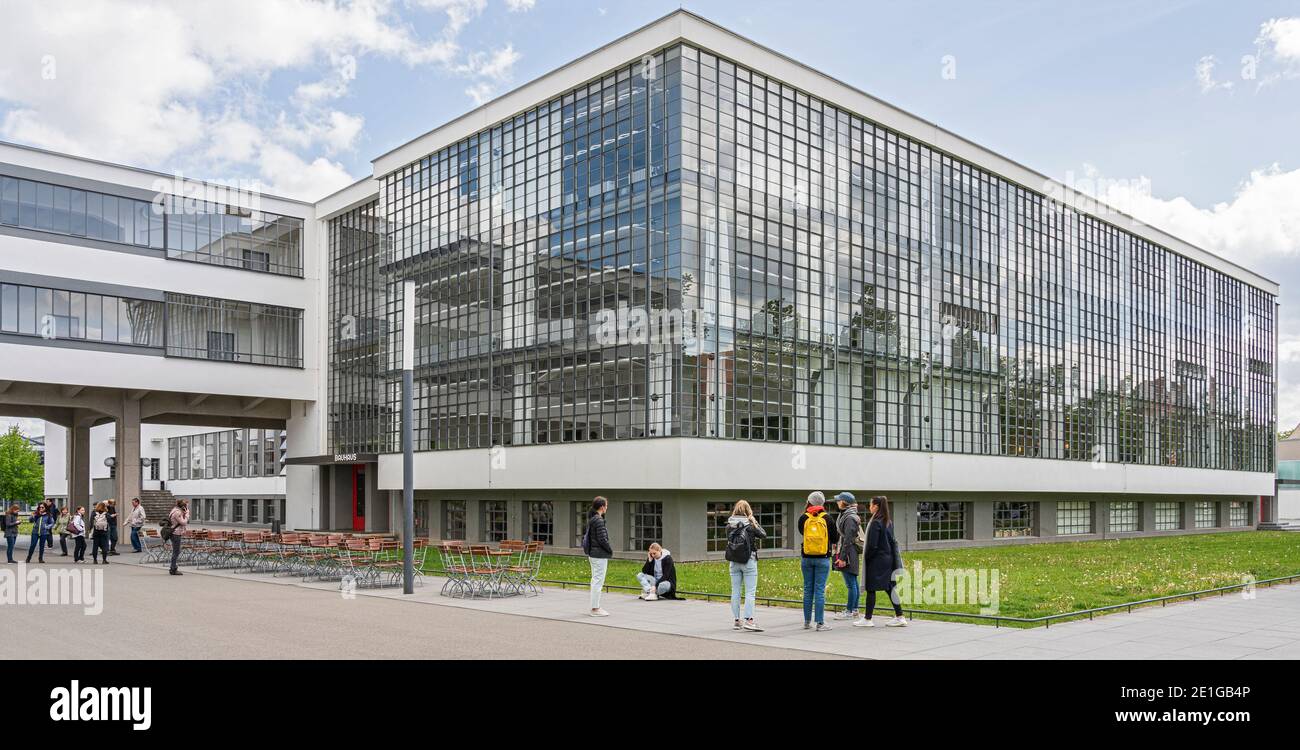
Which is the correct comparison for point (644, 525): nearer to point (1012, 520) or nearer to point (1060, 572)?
point (1060, 572)

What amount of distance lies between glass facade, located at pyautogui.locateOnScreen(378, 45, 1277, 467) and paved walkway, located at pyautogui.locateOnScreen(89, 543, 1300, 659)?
12.5m

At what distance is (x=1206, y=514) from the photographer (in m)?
61.7

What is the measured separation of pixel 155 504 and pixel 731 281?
4798 cm

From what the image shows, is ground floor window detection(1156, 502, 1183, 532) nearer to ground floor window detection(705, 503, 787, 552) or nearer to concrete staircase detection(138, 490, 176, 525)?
ground floor window detection(705, 503, 787, 552)

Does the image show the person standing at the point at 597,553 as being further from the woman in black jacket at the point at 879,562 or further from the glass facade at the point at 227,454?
the glass facade at the point at 227,454

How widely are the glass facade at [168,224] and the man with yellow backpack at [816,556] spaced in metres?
35.7

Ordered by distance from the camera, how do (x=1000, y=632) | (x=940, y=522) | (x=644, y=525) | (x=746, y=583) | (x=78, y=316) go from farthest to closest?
(x=940, y=522) < (x=78, y=316) < (x=644, y=525) < (x=746, y=583) < (x=1000, y=632)

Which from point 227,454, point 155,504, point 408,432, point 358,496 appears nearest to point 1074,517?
point 358,496

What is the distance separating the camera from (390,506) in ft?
152

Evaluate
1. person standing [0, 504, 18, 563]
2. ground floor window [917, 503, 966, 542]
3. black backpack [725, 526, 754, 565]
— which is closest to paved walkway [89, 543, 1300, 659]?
black backpack [725, 526, 754, 565]

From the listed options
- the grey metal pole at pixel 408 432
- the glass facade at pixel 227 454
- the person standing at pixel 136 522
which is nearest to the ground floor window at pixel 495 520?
the person standing at pixel 136 522

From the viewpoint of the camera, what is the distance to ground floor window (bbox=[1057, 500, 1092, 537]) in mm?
48375

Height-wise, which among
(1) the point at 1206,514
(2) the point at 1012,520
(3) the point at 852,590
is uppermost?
(3) the point at 852,590

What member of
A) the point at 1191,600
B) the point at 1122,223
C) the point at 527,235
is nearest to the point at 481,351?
the point at 527,235
